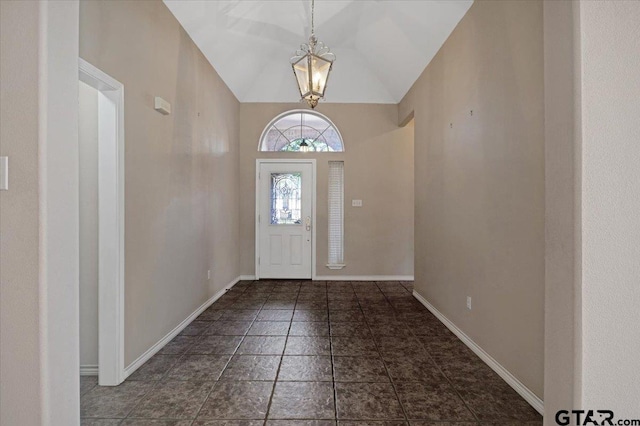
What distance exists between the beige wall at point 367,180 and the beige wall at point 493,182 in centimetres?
171

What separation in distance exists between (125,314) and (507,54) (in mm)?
3263

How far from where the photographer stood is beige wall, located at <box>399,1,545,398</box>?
203 cm

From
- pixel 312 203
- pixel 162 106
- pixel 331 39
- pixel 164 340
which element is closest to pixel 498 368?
pixel 164 340

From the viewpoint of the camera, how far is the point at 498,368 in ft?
7.89

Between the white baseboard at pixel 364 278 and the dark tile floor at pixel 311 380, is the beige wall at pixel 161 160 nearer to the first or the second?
the dark tile floor at pixel 311 380

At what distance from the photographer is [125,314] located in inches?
92.2

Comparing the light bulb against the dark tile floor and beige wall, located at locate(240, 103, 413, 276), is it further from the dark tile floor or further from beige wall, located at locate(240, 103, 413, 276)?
beige wall, located at locate(240, 103, 413, 276)

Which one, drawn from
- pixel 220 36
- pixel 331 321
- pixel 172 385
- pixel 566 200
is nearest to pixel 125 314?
pixel 172 385

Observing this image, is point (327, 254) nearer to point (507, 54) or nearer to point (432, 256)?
point (432, 256)

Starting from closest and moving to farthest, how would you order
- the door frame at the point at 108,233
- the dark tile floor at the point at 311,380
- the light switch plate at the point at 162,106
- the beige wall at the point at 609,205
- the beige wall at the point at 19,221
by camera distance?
the beige wall at the point at 609,205 < the beige wall at the point at 19,221 < the dark tile floor at the point at 311,380 < the door frame at the point at 108,233 < the light switch plate at the point at 162,106

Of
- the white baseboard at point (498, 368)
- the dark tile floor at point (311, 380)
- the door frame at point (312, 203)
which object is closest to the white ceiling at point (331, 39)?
the door frame at point (312, 203)

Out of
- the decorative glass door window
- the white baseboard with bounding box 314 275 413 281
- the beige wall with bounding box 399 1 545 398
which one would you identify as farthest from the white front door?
the beige wall with bounding box 399 1 545 398

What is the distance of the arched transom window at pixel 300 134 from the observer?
5703mm

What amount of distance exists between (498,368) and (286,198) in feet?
13.3
